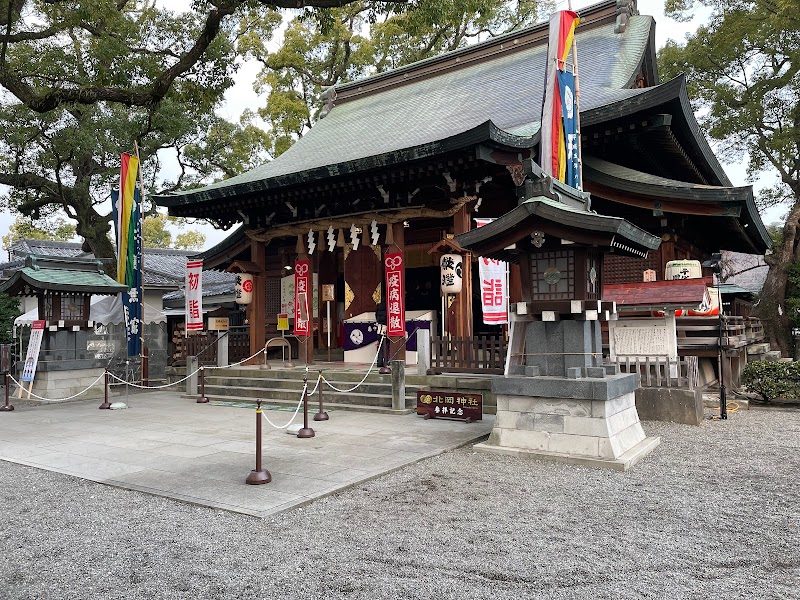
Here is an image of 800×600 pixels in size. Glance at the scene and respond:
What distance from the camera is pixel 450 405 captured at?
9.74 metres

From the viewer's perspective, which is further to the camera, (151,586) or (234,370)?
(234,370)

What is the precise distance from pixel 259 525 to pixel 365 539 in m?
0.98

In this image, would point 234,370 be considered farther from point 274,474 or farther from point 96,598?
point 96,598

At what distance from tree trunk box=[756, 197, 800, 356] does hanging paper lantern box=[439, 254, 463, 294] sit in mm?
15445

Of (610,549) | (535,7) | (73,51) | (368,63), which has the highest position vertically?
(535,7)

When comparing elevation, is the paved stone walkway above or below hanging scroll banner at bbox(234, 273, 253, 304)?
below

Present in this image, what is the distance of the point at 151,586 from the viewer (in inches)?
147

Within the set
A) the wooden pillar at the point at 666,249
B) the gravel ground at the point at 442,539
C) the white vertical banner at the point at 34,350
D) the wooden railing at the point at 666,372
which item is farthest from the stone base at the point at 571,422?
the white vertical banner at the point at 34,350

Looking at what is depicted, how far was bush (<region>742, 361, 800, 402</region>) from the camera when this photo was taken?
1116 centimetres

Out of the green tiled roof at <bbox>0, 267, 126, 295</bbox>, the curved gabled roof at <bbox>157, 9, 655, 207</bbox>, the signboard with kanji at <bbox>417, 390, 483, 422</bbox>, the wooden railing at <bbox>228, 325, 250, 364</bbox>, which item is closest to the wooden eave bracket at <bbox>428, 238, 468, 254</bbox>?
the curved gabled roof at <bbox>157, 9, 655, 207</bbox>

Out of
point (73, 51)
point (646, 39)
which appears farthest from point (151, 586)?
point (73, 51)

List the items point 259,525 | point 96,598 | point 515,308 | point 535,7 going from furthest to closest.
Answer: point 535,7 < point 515,308 < point 259,525 < point 96,598

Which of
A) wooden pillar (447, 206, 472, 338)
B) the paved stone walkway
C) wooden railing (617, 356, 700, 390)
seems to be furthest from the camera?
wooden pillar (447, 206, 472, 338)

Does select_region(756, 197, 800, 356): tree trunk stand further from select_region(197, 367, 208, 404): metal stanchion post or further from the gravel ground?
select_region(197, 367, 208, 404): metal stanchion post
